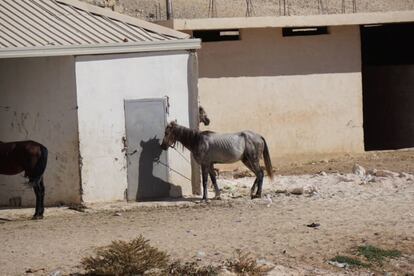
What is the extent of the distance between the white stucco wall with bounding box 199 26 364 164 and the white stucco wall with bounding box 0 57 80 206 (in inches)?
211

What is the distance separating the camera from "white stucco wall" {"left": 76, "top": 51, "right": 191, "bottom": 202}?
1600cm

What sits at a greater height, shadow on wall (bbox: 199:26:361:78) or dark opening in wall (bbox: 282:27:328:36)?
dark opening in wall (bbox: 282:27:328:36)

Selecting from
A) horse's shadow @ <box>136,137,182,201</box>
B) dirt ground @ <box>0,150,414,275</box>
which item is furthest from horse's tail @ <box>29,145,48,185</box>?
horse's shadow @ <box>136,137,182,201</box>

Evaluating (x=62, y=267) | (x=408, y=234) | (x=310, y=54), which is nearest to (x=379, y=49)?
(x=310, y=54)

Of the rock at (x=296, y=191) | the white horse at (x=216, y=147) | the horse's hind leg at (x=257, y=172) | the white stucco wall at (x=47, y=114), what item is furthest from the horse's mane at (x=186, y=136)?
the rock at (x=296, y=191)

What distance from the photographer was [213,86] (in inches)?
827

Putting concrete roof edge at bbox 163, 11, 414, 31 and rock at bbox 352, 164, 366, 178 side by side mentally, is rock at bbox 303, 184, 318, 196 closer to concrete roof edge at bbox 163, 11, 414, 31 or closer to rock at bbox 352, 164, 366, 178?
rock at bbox 352, 164, 366, 178

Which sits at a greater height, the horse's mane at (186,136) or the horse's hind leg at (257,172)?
the horse's mane at (186,136)

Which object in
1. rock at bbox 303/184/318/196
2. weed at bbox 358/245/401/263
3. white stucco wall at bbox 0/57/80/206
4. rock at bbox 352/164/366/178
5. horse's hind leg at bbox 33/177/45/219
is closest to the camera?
weed at bbox 358/245/401/263

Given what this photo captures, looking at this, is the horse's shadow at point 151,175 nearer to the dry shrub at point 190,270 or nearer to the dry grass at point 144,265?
the dry grass at point 144,265

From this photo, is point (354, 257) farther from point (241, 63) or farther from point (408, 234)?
point (241, 63)

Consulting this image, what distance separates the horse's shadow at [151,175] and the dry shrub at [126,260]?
537 centimetres

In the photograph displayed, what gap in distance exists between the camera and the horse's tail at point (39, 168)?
14.8 metres

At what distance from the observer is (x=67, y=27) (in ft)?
53.7
